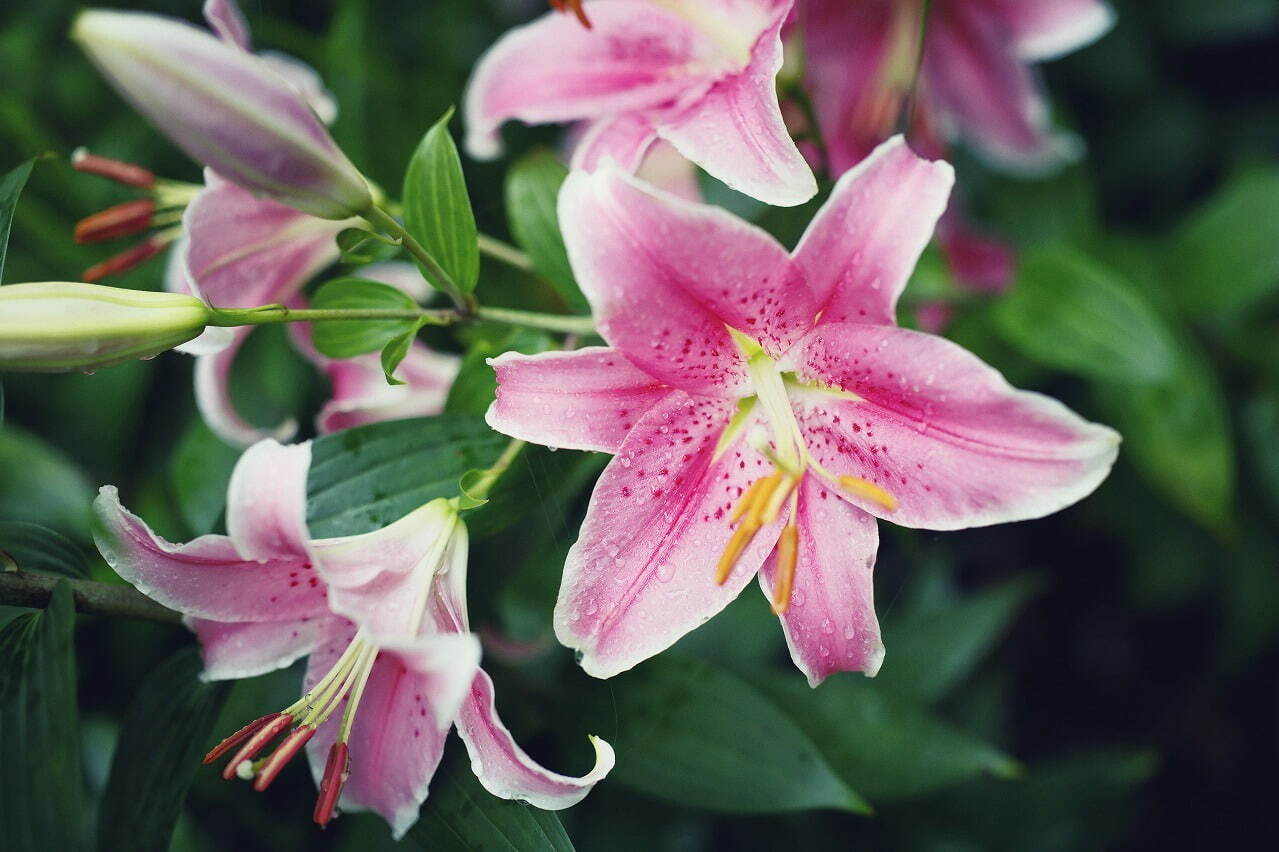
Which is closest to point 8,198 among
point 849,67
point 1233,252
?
point 849,67

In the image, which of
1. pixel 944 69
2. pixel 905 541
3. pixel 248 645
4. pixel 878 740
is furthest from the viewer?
pixel 944 69

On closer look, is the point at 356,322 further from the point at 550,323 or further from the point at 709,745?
the point at 709,745

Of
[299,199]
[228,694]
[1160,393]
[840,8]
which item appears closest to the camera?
[299,199]

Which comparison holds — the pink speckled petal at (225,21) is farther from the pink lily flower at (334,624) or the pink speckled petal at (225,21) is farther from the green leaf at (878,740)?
the green leaf at (878,740)

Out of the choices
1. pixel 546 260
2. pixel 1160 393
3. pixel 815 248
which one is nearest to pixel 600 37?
pixel 546 260

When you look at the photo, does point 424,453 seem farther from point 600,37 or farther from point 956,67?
point 956,67

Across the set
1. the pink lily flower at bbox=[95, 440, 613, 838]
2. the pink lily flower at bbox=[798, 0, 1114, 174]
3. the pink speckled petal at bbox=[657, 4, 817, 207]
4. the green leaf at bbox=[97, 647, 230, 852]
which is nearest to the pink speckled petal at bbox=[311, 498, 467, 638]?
the pink lily flower at bbox=[95, 440, 613, 838]

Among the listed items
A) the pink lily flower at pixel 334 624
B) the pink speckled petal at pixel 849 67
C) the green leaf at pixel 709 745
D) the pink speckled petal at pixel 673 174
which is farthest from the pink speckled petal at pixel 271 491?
the pink speckled petal at pixel 849 67
